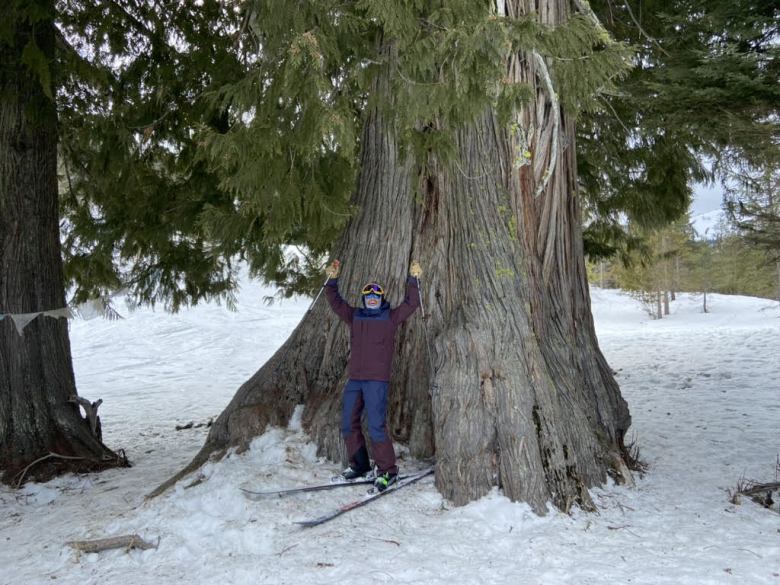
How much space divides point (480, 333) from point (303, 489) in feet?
5.49

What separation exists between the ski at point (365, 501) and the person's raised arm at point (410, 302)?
Answer: 1.17 meters

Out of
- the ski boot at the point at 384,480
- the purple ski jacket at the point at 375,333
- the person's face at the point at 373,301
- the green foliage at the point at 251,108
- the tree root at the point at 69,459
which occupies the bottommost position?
the tree root at the point at 69,459

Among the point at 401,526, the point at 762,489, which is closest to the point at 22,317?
the point at 401,526

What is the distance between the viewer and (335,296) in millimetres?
5039

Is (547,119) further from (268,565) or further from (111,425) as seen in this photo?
(111,425)

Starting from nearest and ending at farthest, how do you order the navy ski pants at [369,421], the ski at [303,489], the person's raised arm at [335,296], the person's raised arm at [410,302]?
the ski at [303,489], the navy ski pants at [369,421], the person's raised arm at [410,302], the person's raised arm at [335,296]

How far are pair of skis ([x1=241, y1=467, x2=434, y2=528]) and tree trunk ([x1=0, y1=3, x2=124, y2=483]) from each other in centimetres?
310

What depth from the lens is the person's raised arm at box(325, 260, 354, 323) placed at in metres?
4.93

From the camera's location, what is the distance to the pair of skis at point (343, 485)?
A: 401 centimetres

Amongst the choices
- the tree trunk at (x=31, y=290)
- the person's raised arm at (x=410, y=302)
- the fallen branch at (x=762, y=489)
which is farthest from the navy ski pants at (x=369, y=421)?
the tree trunk at (x=31, y=290)

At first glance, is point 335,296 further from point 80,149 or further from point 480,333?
point 80,149

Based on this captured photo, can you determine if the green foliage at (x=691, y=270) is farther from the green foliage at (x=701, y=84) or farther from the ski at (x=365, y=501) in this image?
the ski at (x=365, y=501)

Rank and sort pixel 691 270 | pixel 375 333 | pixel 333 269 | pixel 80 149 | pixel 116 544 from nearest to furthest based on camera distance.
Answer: pixel 116 544 → pixel 375 333 → pixel 333 269 → pixel 80 149 → pixel 691 270

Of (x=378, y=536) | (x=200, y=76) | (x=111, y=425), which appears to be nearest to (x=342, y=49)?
(x=200, y=76)
